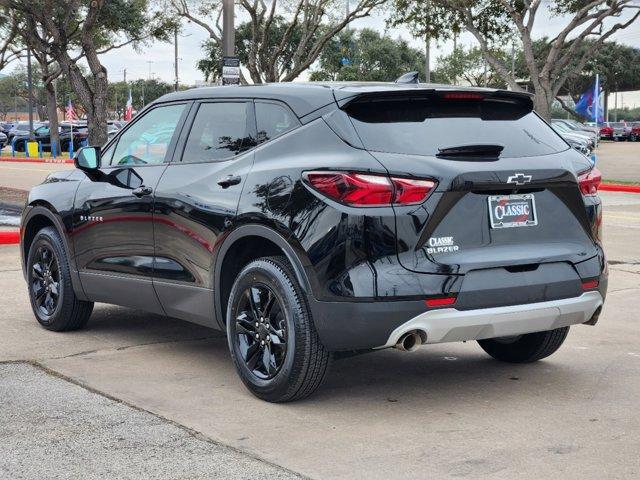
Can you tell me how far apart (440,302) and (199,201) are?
5.41 ft

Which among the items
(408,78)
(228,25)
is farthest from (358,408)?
(228,25)

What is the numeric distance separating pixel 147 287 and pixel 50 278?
1310 mm

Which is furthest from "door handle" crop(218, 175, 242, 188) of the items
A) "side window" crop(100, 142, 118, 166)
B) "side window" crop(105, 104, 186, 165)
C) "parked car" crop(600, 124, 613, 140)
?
"parked car" crop(600, 124, 613, 140)

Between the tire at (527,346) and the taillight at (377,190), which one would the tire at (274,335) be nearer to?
the taillight at (377,190)

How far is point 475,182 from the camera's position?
5.12 meters

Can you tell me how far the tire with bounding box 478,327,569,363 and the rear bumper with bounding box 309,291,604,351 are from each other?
3.24 ft

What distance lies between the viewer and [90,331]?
7496mm

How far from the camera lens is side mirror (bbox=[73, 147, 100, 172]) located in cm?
687

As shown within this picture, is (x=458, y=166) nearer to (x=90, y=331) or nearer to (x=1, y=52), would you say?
(x=90, y=331)

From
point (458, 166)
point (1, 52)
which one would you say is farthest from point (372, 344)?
point (1, 52)

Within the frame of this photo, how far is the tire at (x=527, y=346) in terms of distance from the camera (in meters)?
6.23

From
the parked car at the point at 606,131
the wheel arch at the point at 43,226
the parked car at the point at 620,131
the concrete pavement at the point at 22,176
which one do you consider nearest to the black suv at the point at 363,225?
the wheel arch at the point at 43,226

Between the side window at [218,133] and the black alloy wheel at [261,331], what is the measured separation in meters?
0.89

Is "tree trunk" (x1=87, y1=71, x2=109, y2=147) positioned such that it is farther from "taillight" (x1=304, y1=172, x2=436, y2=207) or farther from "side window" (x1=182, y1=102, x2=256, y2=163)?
"taillight" (x1=304, y1=172, x2=436, y2=207)
